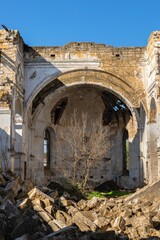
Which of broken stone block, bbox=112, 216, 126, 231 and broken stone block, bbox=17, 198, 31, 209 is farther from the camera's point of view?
broken stone block, bbox=112, 216, 126, 231

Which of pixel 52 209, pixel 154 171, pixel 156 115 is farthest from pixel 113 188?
pixel 52 209

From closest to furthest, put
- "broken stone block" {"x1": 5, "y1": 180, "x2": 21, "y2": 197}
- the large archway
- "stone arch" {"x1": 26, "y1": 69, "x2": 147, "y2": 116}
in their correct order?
"broken stone block" {"x1": 5, "y1": 180, "x2": 21, "y2": 197}
"stone arch" {"x1": 26, "y1": 69, "x2": 147, "y2": 116}
the large archway

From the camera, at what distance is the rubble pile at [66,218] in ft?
22.4

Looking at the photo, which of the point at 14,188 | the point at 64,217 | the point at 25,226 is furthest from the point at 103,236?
the point at 14,188

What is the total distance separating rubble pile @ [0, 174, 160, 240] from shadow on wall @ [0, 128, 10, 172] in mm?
3222

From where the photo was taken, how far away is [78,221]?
27.7ft

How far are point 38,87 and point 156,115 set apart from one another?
621cm

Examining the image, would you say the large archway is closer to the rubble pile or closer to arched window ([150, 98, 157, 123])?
arched window ([150, 98, 157, 123])

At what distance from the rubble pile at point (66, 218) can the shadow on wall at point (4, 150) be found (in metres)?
3.22

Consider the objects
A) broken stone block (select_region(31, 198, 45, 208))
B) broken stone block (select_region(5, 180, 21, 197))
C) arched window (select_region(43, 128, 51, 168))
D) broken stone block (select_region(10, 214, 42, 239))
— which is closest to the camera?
broken stone block (select_region(10, 214, 42, 239))

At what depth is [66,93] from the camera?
21078 mm

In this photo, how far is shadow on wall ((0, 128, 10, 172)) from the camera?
50.3ft

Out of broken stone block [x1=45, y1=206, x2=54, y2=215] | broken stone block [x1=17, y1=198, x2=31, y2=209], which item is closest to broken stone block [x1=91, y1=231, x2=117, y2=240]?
broken stone block [x1=45, y1=206, x2=54, y2=215]

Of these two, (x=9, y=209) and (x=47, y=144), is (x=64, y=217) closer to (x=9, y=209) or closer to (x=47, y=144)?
(x=9, y=209)
